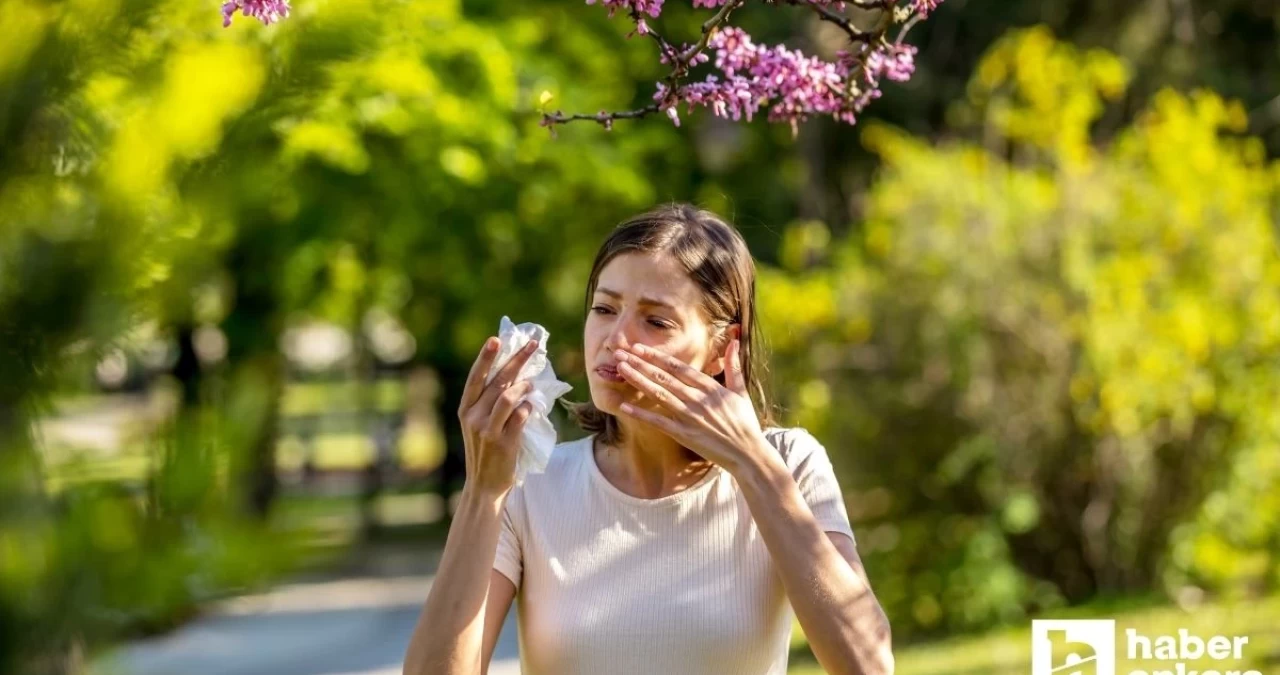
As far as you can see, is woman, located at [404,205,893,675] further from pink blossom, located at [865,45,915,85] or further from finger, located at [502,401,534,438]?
pink blossom, located at [865,45,915,85]

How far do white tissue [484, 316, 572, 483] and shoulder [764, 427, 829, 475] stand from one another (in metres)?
0.38

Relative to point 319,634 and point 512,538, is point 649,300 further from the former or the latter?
point 319,634

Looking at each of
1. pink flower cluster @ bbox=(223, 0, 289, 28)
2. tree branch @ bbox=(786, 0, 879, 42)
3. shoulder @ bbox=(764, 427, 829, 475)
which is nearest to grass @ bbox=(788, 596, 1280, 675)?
tree branch @ bbox=(786, 0, 879, 42)

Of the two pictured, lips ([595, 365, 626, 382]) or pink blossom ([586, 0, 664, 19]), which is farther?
pink blossom ([586, 0, 664, 19])

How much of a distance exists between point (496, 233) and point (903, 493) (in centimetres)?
488

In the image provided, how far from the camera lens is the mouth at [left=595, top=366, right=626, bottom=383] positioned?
248cm

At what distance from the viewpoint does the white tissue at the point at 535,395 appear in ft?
7.82

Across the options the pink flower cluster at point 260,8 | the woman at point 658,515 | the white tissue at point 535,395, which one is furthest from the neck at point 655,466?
the pink flower cluster at point 260,8

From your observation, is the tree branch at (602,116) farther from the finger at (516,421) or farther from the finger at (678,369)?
the finger at (516,421)

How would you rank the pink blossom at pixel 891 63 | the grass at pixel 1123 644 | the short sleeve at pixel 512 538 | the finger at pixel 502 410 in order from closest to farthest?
the finger at pixel 502 410, the short sleeve at pixel 512 538, the pink blossom at pixel 891 63, the grass at pixel 1123 644

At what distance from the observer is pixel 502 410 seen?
91.0 inches

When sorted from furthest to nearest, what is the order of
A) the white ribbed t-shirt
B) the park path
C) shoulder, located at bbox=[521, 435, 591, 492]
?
shoulder, located at bbox=[521, 435, 591, 492], the white ribbed t-shirt, the park path

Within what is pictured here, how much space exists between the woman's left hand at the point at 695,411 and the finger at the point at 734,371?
198 mm

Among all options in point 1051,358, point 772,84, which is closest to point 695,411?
point 772,84
